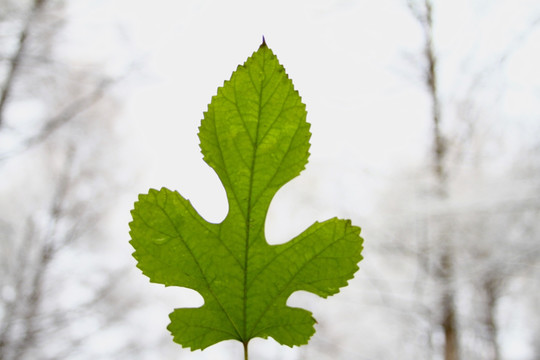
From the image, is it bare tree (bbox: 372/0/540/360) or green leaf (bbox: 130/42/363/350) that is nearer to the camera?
green leaf (bbox: 130/42/363/350)

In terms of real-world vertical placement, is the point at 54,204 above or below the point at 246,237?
above

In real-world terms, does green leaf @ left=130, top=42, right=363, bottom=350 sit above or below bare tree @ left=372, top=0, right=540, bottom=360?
below

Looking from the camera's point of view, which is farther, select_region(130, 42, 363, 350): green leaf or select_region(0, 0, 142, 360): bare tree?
select_region(0, 0, 142, 360): bare tree

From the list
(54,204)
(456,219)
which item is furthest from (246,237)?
(54,204)

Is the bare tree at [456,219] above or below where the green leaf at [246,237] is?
above

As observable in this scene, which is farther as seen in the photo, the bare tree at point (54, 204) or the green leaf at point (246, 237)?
the bare tree at point (54, 204)

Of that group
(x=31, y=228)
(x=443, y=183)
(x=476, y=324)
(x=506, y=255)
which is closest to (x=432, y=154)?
(x=443, y=183)

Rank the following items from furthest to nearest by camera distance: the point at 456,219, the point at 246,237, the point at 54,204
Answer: the point at 54,204
the point at 456,219
the point at 246,237

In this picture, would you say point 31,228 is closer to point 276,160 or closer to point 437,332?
point 437,332

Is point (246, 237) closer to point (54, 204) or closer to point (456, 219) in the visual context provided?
point (456, 219)
